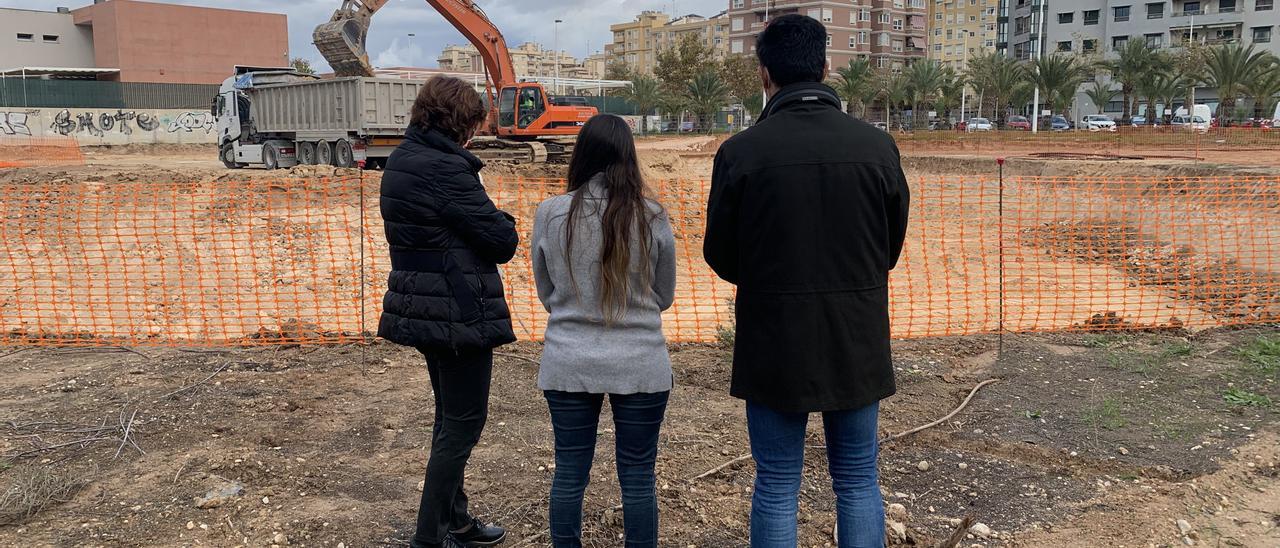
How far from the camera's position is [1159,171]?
19.3 metres

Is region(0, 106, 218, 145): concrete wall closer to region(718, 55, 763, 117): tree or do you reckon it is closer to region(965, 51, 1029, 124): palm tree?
region(718, 55, 763, 117): tree

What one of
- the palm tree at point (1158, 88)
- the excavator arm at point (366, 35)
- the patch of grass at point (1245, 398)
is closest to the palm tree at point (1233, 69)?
the palm tree at point (1158, 88)

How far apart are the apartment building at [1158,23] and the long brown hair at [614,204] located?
63578 mm

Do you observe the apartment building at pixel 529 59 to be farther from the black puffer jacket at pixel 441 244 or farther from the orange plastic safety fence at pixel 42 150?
the black puffer jacket at pixel 441 244

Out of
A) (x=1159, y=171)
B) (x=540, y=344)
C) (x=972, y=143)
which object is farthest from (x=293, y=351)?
(x=972, y=143)

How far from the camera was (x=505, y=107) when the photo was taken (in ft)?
65.5

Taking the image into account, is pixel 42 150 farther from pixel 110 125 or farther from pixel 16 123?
pixel 110 125

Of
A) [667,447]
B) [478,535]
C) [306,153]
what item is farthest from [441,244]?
[306,153]

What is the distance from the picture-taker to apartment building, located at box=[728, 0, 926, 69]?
83.8 metres

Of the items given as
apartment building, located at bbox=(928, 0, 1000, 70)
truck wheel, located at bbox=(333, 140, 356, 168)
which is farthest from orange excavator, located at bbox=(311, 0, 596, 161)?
apartment building, located at bbox=(928, 0, 1000, 70)

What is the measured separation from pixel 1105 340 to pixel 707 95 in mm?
48288

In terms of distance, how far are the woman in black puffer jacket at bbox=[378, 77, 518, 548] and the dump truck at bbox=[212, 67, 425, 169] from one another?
46.2 feet

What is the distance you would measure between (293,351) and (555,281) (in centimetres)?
441

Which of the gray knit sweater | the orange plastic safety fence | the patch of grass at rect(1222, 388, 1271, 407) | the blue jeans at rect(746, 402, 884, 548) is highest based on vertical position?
the orange plastic safety fence
